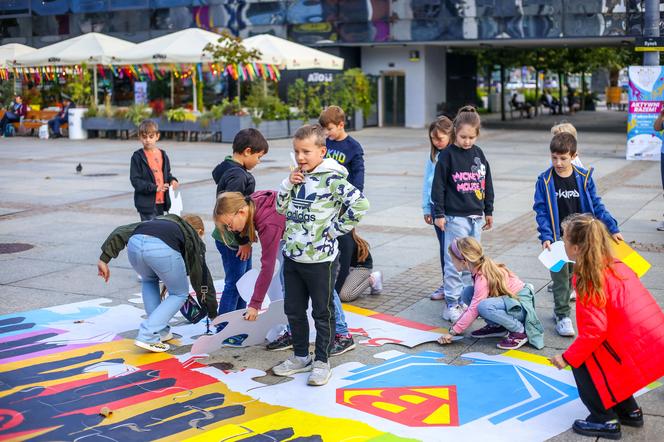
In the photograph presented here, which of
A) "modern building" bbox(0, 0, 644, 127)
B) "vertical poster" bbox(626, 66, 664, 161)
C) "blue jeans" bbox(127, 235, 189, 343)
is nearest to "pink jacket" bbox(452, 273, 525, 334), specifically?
"blue jeans" bbox(127, 235, 189, 343)

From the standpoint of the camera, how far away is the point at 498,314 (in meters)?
5.87

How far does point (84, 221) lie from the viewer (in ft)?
37.8

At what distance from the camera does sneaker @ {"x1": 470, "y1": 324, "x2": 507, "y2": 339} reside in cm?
609

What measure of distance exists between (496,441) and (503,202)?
29.0ft

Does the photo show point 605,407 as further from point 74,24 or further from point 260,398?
point 74,24

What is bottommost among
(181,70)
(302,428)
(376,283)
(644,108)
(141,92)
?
(302,428)

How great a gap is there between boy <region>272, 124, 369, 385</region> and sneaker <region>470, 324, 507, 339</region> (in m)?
1.34

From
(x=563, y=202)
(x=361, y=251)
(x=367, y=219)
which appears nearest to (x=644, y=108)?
(x=367, y=219)

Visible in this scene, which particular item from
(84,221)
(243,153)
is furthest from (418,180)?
(243,153)

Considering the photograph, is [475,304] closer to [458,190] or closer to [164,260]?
[458,190]

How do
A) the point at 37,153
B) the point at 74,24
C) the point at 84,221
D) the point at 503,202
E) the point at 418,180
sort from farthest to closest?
the point at 74,24 → the point at 37,153 → the point at 418,180 → the point at 503,202 → the point at 84,221

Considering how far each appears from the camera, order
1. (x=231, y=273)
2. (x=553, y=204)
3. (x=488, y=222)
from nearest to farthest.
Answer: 1. (x=231, y=273)
2. (x=553, y=204)
3. (x=488, y=222)

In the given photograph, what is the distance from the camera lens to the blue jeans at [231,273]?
6.07 meters

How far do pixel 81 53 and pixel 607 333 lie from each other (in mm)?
25771
